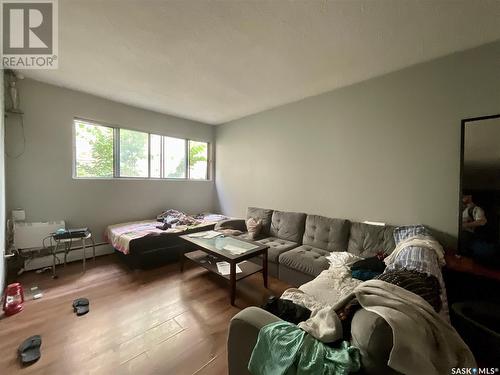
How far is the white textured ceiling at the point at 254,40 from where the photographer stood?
1531 millimetres

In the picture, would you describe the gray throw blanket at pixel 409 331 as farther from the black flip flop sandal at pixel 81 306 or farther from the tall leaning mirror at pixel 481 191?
the black flip flop sandal at pixel 81 306

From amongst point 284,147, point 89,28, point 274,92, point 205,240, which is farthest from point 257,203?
point 89,28

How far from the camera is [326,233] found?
276 centimetres

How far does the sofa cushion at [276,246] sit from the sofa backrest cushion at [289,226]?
9 centimetres

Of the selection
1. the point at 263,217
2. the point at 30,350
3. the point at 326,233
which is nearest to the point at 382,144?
the point at 326,233

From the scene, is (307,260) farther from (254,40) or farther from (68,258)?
(68,258)

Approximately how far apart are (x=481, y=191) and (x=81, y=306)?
3919 mm

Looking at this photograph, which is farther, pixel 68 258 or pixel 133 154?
pixel 133 154

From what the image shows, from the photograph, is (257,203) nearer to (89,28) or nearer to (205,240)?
(205,240)

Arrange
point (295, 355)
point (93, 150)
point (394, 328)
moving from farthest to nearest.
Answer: point (93, 150) < point (295, 355) < point (394, 328)

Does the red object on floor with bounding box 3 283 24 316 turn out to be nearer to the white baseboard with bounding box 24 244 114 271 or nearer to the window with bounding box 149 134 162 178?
the white baseboard with bounding box 24 244 114 271

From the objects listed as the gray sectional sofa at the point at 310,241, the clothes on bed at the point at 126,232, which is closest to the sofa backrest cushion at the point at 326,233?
the gray sectional sofa at the point at 310,241

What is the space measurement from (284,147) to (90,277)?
11.0 ft

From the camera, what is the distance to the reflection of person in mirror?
6.12 feet
